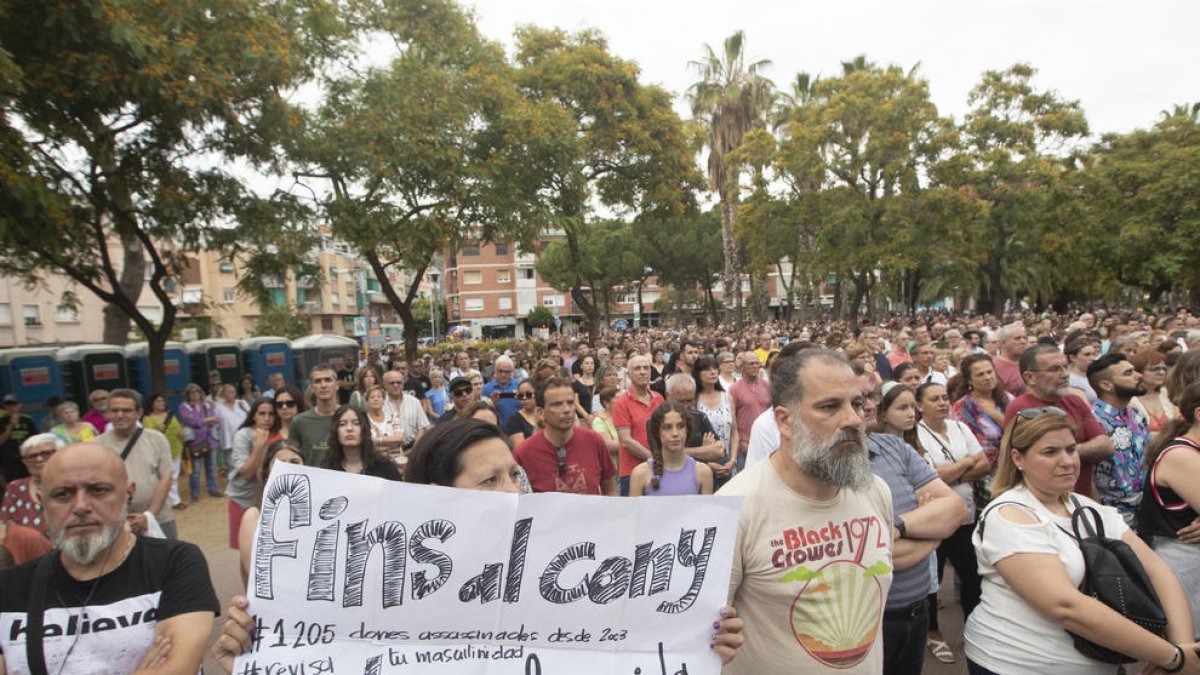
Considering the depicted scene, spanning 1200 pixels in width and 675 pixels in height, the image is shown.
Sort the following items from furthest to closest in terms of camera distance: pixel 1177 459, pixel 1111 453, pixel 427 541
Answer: pixel 1111 453 < pixel 1177 459 < pixel 427 541

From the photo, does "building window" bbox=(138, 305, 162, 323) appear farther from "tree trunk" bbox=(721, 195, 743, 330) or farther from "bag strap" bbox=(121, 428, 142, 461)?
"bag strap" bbox=(121, 428, 142, 461)

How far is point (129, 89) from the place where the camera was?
9266 millimetres

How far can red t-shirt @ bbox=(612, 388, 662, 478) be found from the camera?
580 centimetres

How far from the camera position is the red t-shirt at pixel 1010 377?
6.45 meters

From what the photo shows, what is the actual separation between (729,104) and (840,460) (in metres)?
32.7

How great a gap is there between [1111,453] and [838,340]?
5288 millimetres

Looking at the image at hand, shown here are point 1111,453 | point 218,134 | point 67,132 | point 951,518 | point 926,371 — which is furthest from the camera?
point 218,134

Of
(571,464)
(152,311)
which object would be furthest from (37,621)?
(152,311)

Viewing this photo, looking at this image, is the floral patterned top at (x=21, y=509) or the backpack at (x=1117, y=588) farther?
the floral patterned top at (x=21, y=509)

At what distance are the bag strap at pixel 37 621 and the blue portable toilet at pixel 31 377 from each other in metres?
15.0

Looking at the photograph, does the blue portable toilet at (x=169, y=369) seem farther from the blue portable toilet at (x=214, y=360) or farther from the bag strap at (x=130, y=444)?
the bag strap at (x=130, y=444)

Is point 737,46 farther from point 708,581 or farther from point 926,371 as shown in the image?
point 708,581

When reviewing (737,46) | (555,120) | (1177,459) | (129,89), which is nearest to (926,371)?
(1177,459)

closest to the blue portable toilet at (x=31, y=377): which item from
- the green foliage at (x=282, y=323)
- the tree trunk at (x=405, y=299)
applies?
the tree trunk at (x=405, y=299)
